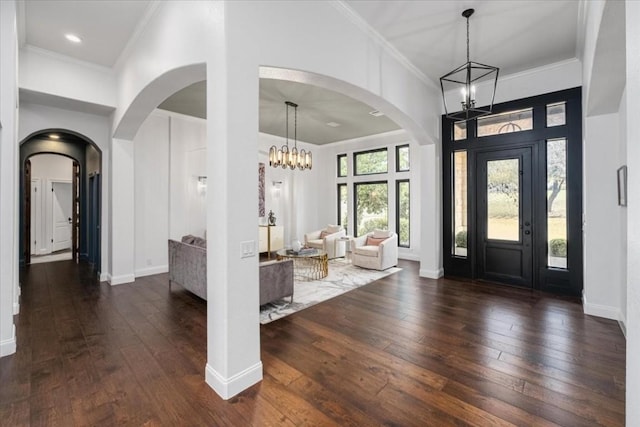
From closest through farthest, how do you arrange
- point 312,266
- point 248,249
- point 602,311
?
1. point 248,249
2. point 602,311
3. point 312,266

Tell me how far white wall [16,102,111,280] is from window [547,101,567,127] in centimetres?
738

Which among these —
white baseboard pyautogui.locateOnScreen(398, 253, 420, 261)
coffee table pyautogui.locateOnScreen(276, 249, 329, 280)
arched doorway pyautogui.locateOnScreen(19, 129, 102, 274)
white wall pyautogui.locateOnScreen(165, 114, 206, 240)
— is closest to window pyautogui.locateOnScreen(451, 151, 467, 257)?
white baseboard pyautogui.locateOnScreen(398, 253, 420, 261)

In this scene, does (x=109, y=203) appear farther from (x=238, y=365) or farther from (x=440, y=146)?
(x=440, y=146)

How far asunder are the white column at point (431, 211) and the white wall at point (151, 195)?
5154 mm

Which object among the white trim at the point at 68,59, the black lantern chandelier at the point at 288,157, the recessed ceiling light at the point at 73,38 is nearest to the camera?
the recessed ceiling light at the point at 73,38

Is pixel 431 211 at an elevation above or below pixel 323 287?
above

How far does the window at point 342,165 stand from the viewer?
9.12 meters

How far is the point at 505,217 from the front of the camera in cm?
498

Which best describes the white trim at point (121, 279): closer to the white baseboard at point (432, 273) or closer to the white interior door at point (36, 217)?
the white interior door at point (36, 217)

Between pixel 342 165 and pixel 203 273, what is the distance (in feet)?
20.4

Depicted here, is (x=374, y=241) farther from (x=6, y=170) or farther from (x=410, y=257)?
(x=6, y=170)

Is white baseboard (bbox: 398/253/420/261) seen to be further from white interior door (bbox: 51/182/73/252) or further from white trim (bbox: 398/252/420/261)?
white interior door (bbox: 51/182/73/252)

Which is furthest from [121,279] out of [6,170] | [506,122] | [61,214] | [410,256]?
[506,122]

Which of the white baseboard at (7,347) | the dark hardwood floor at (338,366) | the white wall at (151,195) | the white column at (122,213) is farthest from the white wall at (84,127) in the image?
the white baseboard at (7,347)
